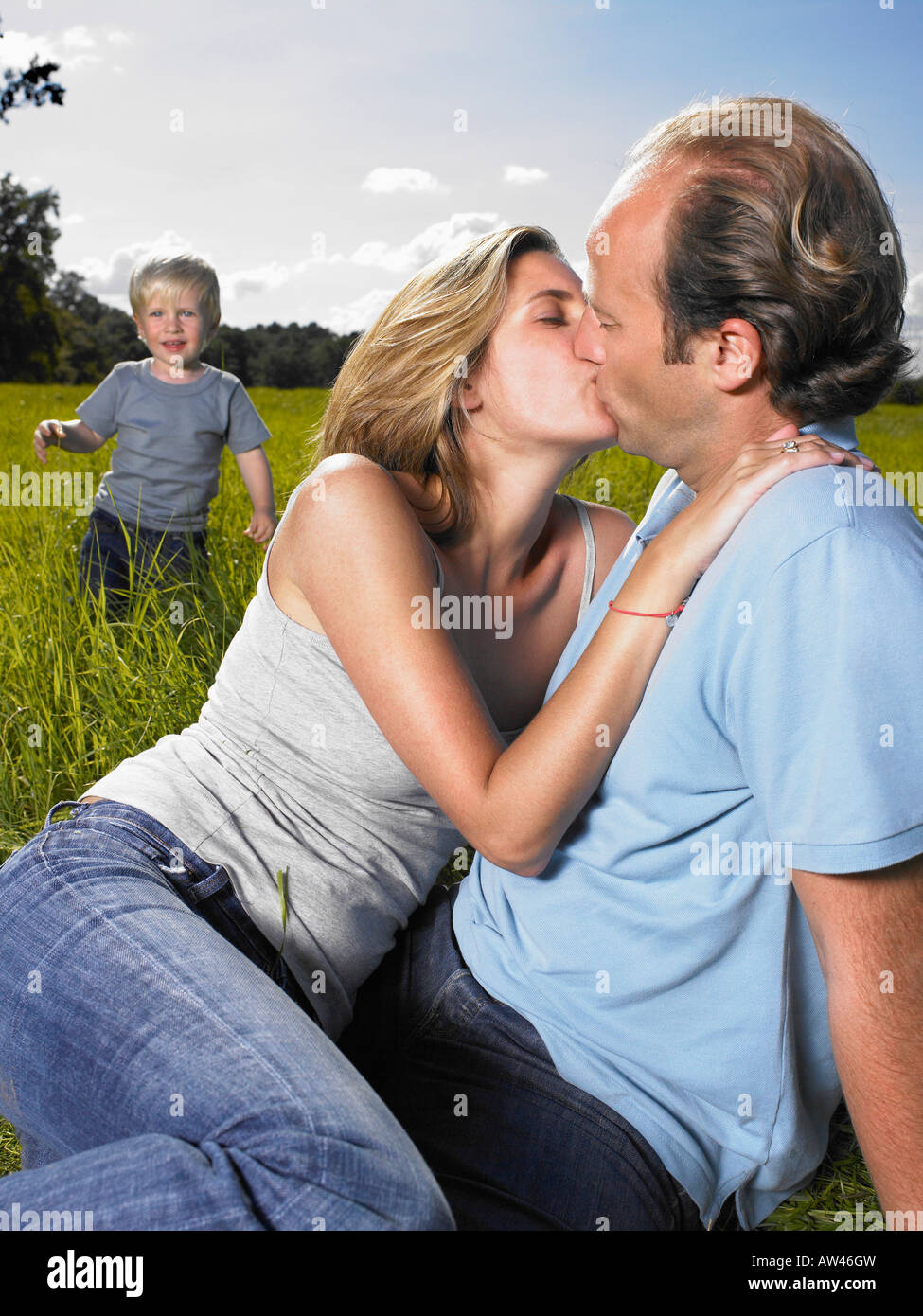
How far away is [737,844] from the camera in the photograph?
142cm

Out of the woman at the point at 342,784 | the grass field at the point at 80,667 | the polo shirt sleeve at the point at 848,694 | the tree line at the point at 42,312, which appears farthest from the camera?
the tree line at the point at 42,312

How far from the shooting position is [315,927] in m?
1.72

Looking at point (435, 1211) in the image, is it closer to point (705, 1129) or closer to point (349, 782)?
point (705, 1129)

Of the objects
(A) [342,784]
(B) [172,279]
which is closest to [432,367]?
(A) [342,784]

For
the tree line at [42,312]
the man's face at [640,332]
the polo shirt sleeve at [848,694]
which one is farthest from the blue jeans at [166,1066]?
the tree line at [42,312]

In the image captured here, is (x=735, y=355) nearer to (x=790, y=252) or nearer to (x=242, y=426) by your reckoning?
(x=790, y=252)

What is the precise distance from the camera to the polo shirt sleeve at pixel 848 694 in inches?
46.2

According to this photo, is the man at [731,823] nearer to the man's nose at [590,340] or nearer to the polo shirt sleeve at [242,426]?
the man's nose at [590,340]

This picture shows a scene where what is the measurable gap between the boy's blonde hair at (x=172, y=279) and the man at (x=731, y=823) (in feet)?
12.1

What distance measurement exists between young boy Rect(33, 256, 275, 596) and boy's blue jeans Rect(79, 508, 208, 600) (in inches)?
0.6

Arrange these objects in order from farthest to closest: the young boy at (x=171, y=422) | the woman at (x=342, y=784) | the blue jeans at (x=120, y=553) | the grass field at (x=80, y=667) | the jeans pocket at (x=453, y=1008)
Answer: the young boy at (x=171, y=422)
the blue jeans at (x=120, y=553)
the grass field at (x=80, y=667)
the jeans pocket at (x=453, y=1008)
the woman at (x=342, y=784)
